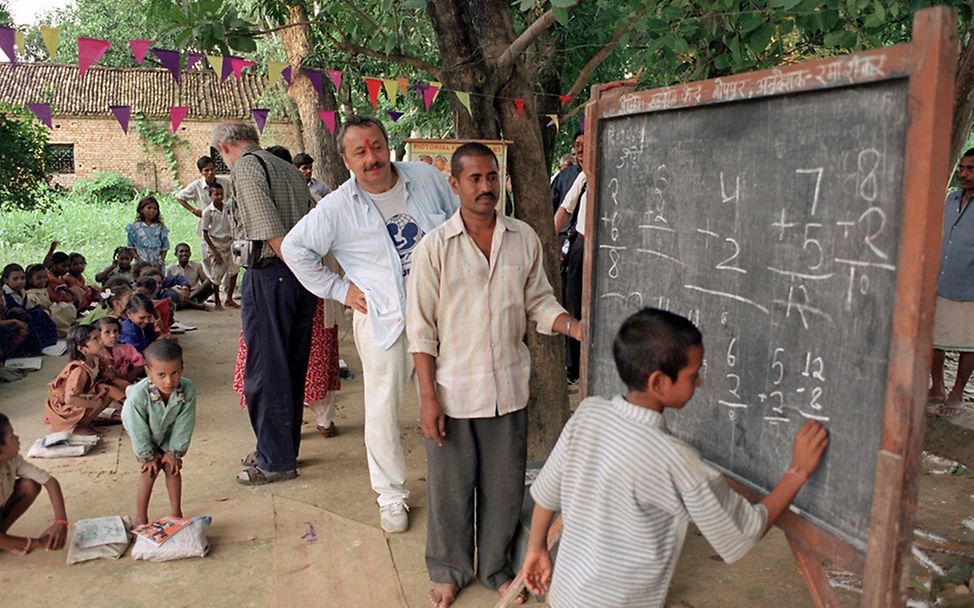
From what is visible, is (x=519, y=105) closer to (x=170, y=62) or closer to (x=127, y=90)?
(x=170, y=62)

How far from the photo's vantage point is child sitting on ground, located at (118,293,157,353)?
614cm

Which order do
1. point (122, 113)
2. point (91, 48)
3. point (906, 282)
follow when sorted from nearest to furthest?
point (906, 282), point (91, 48), point (122, 113)

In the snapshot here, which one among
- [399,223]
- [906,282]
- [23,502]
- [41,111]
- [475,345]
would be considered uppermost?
[41,111]

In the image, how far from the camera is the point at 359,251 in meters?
3.73

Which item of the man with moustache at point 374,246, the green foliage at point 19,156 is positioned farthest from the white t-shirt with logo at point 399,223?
the green foliage at point 19,156

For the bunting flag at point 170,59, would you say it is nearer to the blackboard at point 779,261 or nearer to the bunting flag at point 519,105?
the bunting flag at point 519,105

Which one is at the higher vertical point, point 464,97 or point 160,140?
point 160,140

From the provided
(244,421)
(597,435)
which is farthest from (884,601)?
(244,421)

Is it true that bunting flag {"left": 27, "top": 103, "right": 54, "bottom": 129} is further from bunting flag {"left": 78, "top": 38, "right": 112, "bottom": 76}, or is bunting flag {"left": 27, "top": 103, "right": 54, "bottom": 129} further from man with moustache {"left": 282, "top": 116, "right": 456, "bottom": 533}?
man with moustache {"left": 282, "top": 116, "right": 456, "bottom": 533}

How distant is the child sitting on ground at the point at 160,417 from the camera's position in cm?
367

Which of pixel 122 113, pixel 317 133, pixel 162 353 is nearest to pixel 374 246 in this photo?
pixel 162 353

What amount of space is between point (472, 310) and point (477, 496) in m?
0.82

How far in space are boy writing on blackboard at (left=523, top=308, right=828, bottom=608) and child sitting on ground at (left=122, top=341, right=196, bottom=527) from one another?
7.44 feet

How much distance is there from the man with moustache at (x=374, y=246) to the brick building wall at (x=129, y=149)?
23.1 m
